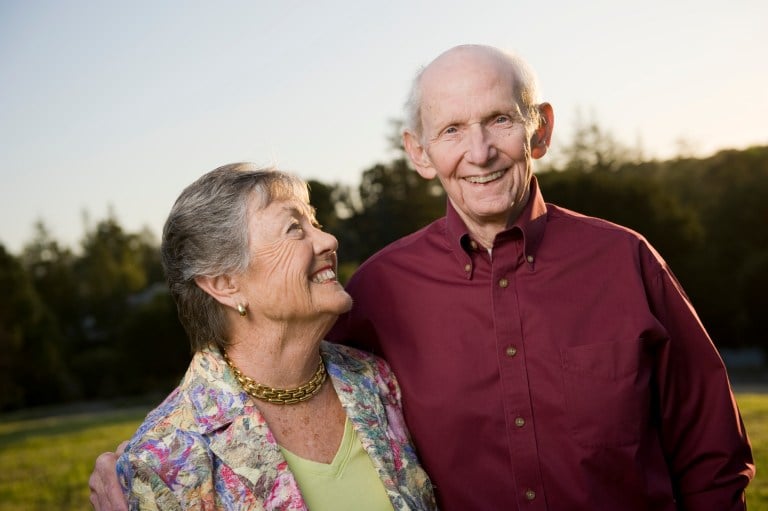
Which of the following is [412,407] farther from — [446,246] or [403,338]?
[446,246]

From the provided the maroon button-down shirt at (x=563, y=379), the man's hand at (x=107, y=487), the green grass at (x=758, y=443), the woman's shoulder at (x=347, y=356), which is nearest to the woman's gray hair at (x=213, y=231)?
the woman's shoulder at (x=347, y=356)

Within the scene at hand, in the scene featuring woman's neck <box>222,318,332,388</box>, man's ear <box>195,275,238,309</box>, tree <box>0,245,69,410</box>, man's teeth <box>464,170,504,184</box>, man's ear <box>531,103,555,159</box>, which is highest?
man's ear <box>531,103,555,159</box>

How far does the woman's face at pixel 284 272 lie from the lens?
2.99 metres

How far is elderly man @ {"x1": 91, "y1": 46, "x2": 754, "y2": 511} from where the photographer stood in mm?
3021

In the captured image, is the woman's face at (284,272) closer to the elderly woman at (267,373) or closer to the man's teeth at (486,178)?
the elderly woman at (267,373)

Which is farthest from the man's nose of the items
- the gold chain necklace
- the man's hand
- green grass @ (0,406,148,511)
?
green grass @ (0,406,148,511)

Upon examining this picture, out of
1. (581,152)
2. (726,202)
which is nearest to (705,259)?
(726,202)

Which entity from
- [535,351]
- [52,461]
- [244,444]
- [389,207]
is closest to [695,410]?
[535,351]

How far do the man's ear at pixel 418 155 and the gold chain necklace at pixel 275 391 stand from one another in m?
0.99

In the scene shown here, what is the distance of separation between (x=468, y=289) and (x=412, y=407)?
0.53 metres

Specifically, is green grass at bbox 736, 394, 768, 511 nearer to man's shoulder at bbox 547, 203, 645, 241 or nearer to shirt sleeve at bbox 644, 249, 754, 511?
shirt sleeve at bbox 644, 249, 754, 511

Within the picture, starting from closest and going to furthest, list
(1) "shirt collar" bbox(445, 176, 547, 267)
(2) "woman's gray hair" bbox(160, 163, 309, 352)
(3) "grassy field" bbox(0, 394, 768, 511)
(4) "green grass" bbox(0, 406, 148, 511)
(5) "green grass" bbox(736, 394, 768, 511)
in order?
(2) "woman's gray hair" bbox(160, 163, 309, 352) < (1) "shirt collar" bbox(445, 176, 547, 267) < (5) "green grass" bbox(736, 394, 768, 511) < (3) "grassy field" bbox(0, 394, 768, 511) < (4) "green grass" bbox(0, 406, 148, 511)

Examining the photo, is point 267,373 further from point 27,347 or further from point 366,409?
point 27,347

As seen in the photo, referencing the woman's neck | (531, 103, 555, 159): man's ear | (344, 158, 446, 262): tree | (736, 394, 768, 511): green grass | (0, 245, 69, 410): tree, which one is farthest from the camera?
(0, 245, 69, 410): tree
